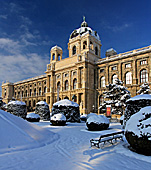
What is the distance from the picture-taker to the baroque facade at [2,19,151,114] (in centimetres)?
3397

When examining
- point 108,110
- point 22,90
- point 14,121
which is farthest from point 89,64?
point 22,90

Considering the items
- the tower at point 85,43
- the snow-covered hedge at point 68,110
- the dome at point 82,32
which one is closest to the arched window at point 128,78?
the tower at point 85,43

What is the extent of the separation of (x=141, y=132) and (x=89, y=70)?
110 feet

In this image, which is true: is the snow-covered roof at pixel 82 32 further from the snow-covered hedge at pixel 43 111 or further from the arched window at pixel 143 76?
the snow-covered hedge at pixel 43 111

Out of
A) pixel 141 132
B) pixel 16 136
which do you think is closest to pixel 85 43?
pixel 16 136

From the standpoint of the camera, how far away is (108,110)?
918 inches

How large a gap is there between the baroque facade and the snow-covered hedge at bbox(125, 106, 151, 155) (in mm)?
27960

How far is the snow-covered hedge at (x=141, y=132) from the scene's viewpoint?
19.0 ft

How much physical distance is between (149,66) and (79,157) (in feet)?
104

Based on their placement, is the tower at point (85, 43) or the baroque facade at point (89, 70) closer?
the baroque facade at point (89, 70)

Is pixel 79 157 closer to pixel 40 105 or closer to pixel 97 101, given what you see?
pixel 40 105

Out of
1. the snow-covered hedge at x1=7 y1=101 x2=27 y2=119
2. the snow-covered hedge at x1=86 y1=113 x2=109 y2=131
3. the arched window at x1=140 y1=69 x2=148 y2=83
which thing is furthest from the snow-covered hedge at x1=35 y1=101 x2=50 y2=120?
the arched window at x1=140 y1=69 x2=148 y2=83

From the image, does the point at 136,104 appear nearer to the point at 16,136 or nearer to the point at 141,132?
the point at 141,132

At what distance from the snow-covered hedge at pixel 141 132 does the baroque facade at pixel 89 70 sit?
28.0m
